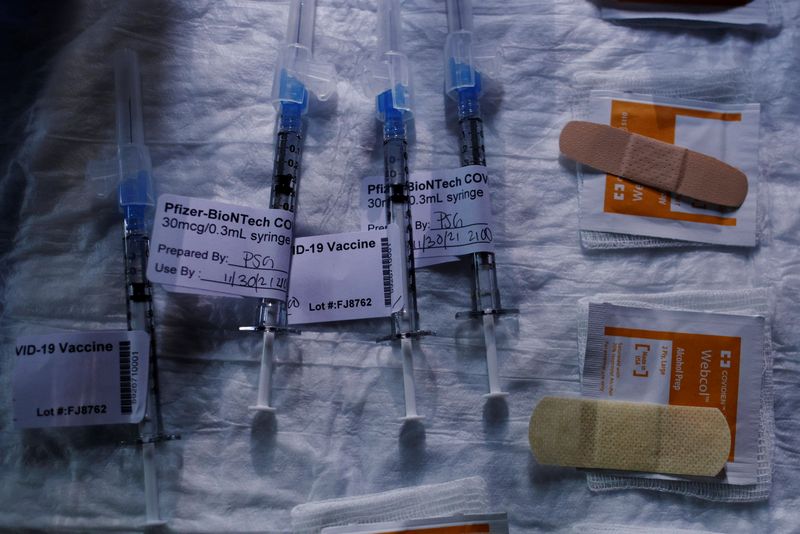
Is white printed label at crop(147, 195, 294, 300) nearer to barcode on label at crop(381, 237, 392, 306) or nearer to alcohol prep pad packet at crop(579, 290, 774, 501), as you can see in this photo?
barcode on label at crop(381, 237, 392, 306)

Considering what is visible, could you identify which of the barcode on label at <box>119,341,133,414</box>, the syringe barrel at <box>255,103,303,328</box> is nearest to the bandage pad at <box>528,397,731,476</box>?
the syringe barrel at <box>255,103,303,328</box>

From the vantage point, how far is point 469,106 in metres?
0.94

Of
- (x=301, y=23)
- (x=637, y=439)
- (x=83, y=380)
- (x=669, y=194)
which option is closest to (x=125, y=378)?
(x=83, y=380)

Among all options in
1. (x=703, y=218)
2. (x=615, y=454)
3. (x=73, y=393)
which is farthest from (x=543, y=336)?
(x=73, y=393)

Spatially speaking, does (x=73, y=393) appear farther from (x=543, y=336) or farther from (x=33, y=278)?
(x=543, y=336)

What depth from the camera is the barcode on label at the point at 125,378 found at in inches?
33.1

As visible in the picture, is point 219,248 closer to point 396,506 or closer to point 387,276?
point 387,276

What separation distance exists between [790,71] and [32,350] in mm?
1058

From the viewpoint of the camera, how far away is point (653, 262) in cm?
93

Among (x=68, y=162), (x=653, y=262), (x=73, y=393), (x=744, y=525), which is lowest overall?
(x=744, y=525)

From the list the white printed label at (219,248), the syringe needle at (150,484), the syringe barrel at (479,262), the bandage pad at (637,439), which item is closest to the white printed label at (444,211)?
the syringe barrel at (479,262)

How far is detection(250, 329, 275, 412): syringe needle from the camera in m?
0.85

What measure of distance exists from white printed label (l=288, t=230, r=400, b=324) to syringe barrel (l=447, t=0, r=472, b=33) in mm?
297

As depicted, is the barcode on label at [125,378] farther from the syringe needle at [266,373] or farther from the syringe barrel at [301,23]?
the syringe barrel at [301,23]
